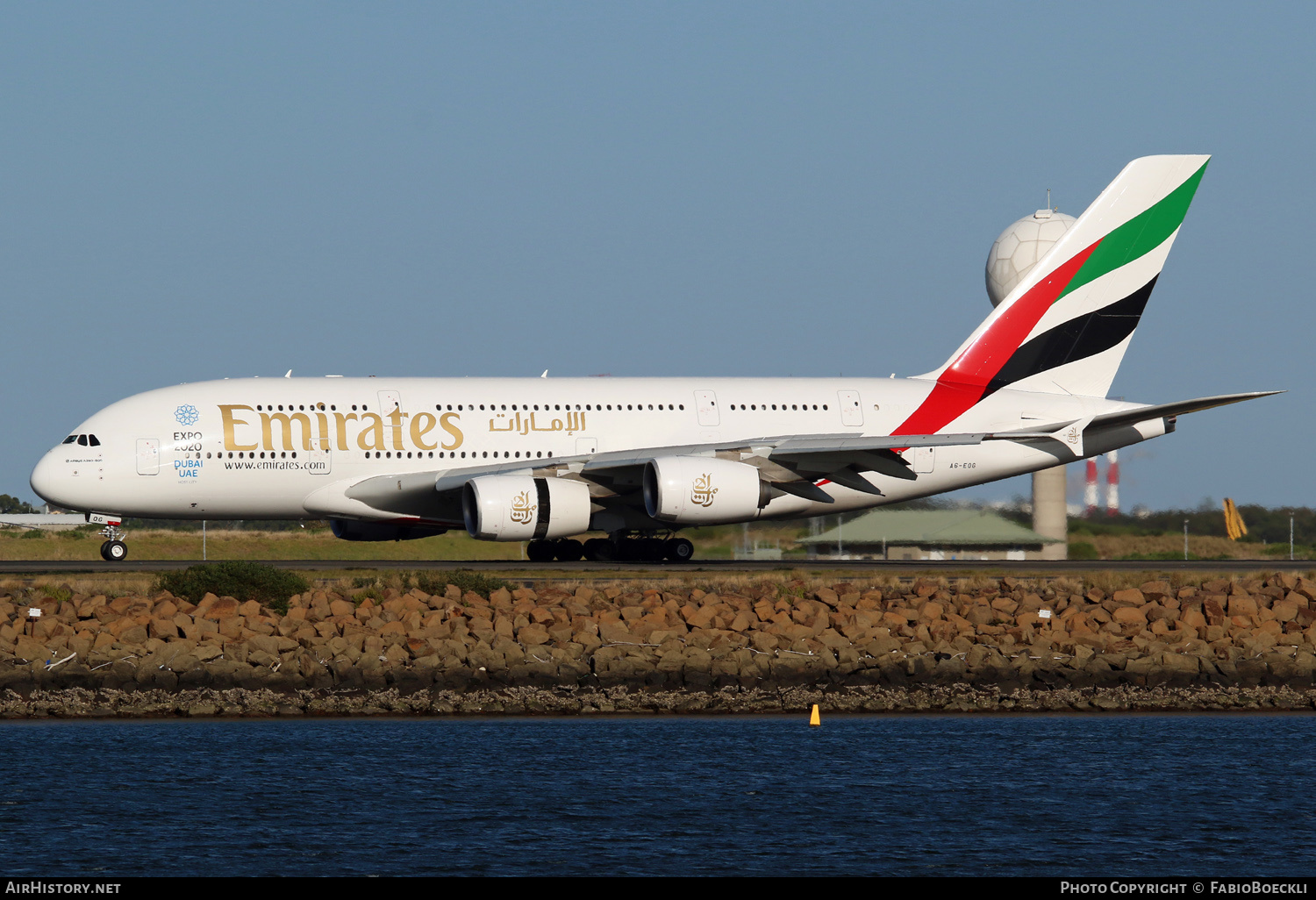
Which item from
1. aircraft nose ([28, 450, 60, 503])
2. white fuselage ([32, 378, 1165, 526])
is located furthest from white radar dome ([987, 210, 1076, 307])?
aircraft nose ([28, 450, 60, 503])

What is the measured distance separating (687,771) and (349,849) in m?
4.34

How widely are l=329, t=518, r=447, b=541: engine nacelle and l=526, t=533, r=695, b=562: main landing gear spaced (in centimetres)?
226

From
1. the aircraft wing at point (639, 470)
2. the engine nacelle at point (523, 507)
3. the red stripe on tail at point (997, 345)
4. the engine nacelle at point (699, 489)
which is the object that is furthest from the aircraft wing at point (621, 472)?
the red stripe on tail at point (997, 345)

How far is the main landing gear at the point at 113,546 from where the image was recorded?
3316 cm

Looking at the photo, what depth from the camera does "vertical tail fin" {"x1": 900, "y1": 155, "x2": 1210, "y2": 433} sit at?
120 feet

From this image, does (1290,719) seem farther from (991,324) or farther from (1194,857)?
(991,324)

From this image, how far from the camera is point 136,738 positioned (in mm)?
18984

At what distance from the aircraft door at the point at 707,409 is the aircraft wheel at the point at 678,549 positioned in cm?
256

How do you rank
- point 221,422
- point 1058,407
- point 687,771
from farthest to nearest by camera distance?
point 1058,407 → point 221,422 → point 687,771

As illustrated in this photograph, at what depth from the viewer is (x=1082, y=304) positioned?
1449 inches

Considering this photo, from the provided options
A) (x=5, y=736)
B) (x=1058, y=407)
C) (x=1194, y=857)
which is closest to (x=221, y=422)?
(x=5, y=736)

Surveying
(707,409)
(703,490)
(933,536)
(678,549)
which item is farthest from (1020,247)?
(703,490)

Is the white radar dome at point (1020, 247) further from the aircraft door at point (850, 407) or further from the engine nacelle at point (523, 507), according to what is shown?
the engine nacelle at point (523, 507)

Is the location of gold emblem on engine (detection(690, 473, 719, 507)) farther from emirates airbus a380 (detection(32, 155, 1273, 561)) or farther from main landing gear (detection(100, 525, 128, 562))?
main landing gear (detection(100, 525, 128, 562))
